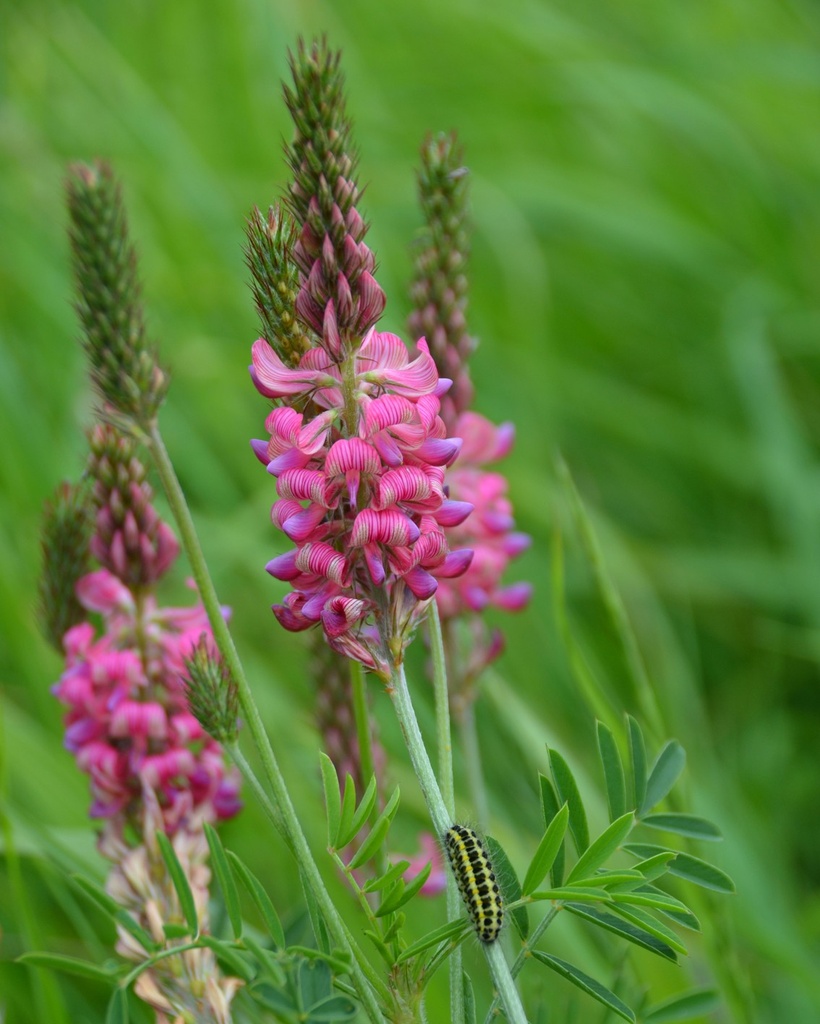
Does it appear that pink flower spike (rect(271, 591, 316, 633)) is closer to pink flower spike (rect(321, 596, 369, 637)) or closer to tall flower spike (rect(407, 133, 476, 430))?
pink flower spike (rect(321, 596, 369, 637))

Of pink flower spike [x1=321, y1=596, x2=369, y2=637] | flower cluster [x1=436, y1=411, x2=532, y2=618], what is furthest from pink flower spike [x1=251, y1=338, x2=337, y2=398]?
flower cluster [x1=436, y1=411, x2=532, y2=618]

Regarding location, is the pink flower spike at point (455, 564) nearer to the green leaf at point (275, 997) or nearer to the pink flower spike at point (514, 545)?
the green leaf at point (275, 997)

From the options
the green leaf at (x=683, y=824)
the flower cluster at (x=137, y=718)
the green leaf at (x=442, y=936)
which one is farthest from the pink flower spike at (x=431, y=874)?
the green leaf at (x=442, y=936)

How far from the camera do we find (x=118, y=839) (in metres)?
1.49

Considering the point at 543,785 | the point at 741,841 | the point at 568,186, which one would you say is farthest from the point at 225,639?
the point at 568,186

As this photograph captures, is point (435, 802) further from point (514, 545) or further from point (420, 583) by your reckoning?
point (514, 545)

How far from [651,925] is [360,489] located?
20.0 inches

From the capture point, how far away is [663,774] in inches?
54.7

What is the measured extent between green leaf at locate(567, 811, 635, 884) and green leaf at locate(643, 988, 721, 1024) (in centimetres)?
34

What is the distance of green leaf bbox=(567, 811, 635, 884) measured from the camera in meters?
1.16

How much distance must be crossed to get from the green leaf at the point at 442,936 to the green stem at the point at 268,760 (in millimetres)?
52

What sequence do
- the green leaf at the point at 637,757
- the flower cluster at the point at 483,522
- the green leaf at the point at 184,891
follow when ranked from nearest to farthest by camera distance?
the green leaf at the point at 184,891 → the green leaf at the point at 637,757 → the flower cluster at the point at 483,522

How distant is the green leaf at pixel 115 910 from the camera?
1.15 metres

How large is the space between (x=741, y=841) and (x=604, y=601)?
1253 millimetres
